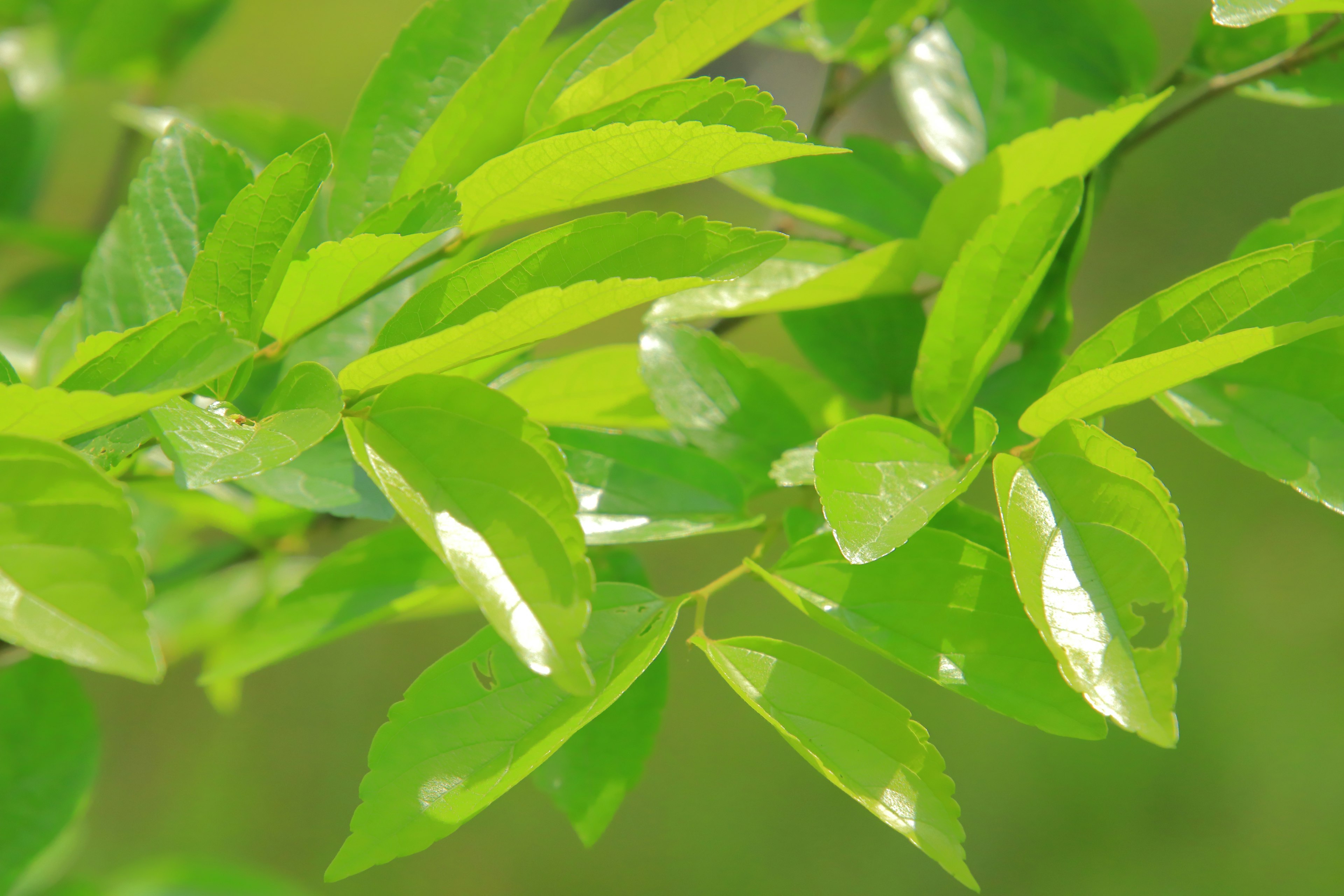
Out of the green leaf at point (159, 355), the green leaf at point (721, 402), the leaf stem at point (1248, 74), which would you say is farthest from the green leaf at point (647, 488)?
the leaf stem at point (1248, 74)

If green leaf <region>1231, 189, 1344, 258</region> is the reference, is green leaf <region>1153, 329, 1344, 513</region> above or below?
below

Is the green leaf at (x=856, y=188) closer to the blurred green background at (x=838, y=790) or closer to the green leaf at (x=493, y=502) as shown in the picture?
the green leaf at (x=493, y=502)

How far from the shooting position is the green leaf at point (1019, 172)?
0.31m

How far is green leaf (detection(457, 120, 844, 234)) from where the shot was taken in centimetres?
22

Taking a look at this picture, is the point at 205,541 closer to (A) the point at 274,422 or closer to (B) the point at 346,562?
(B) the point at 346,562

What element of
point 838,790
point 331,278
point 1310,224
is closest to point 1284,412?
point 1310,224

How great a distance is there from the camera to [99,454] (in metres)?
0.24

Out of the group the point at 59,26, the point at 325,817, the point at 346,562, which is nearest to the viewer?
the point at 346,562

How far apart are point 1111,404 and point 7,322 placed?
55 centimetres

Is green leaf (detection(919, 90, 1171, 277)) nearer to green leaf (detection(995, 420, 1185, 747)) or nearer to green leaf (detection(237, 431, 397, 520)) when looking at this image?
green leaf (detection(995, 420, 1185, 747))

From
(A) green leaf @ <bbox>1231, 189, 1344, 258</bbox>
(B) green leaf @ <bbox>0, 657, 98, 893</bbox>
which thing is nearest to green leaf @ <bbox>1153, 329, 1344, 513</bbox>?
(A) green leaf @ <bbox>1231, 189, 1344, 258</bbox>

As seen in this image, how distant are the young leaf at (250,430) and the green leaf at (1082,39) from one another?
0.31 metres

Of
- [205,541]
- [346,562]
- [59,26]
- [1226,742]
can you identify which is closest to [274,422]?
[346,562]

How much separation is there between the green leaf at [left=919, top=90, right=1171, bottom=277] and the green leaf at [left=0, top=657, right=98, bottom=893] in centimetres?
41
